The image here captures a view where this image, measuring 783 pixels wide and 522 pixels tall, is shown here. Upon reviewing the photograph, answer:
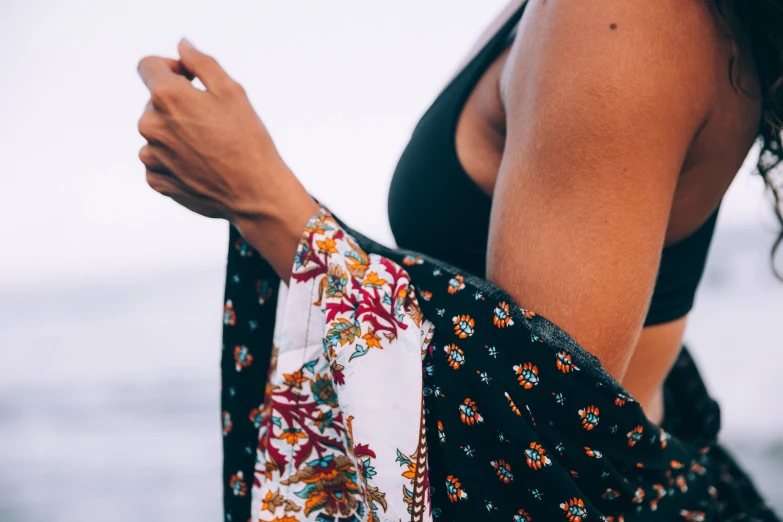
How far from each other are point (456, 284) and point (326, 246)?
0.15m

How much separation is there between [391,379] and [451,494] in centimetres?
13

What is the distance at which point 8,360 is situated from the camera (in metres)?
6.05

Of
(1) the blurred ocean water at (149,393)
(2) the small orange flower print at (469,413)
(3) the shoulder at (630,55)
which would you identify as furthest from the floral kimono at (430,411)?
(1) the blurred ocean water at (149,393)

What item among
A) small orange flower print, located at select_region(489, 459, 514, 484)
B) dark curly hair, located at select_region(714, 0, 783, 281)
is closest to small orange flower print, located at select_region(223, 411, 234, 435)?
small orange flower print, located at select_region(489, 459, 514, 484)

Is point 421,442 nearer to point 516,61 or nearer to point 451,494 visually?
point 451,494

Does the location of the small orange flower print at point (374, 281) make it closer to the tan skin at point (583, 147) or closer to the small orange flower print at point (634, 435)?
the tan skin at point (583, 147)

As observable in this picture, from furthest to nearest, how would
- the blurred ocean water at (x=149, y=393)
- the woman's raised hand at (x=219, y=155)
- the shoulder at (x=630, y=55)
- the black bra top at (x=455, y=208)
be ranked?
1. the blurred ocean water at (x=149, y=393)
2. the black bra top at (x=455, y=208)
3. the woman's raised hand at (x=219, y=155)
4. the shoulder at (x=630, y=55)

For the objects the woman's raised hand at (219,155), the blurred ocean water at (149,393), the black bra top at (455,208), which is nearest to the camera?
the woman's raised hand at (219,155)

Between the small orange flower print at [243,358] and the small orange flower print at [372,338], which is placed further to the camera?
the small orange flower print at [243,358]

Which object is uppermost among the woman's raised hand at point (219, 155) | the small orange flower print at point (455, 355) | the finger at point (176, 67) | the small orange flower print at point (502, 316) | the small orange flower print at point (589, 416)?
the finger at point (176, 67)

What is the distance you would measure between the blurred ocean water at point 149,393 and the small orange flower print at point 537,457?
2.96 m

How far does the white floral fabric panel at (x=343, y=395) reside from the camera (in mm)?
639

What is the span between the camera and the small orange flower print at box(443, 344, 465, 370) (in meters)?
0.64

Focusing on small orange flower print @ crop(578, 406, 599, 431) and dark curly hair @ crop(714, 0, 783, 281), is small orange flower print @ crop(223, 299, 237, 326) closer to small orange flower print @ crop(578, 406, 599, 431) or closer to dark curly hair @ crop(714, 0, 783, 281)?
small orange flower print @ crop(578, 406, 599, 431)
